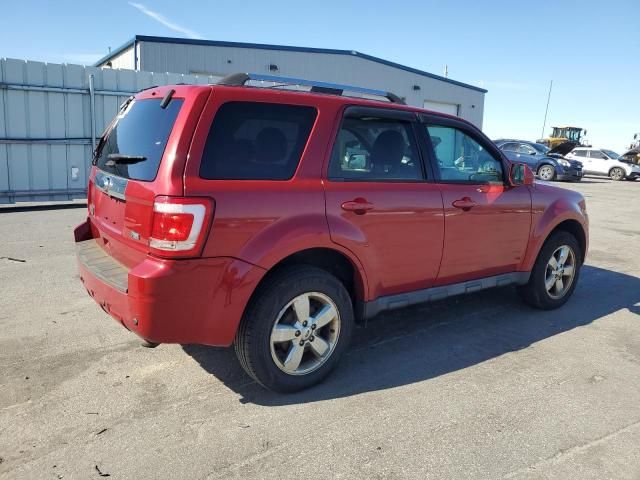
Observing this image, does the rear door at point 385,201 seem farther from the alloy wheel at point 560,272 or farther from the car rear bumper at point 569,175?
the car rear bumper at point 569,175

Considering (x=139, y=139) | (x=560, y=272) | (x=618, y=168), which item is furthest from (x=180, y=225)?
(x=618, y=168)

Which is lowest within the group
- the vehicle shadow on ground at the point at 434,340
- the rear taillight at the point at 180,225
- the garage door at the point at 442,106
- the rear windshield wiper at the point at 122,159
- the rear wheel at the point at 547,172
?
the vehicle shadow on ground at the point at 434,340

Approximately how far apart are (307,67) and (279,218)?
2317 centimetres

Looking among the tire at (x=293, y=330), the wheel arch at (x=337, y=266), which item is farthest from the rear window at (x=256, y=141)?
the tire at (x=293, y=330)

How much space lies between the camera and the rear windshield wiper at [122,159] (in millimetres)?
3207

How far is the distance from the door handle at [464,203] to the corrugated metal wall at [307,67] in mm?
18671

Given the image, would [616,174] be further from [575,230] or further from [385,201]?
[385,201]

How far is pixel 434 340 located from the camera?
4.39 metres

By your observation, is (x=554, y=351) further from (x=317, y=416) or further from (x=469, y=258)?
Answer: (x=317, y=416)

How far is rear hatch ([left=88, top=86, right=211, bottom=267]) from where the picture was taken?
293 cm

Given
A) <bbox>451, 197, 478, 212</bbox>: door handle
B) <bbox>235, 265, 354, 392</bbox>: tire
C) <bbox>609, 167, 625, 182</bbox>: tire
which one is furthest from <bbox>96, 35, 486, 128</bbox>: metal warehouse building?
<bbox>235, 265, 354, 392</bbox>: tire

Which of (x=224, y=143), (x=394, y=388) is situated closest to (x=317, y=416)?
(x=394, y=388)

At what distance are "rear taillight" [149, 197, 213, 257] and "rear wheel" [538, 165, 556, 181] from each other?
2372 centimetres

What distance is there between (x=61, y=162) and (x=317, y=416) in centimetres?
1069
